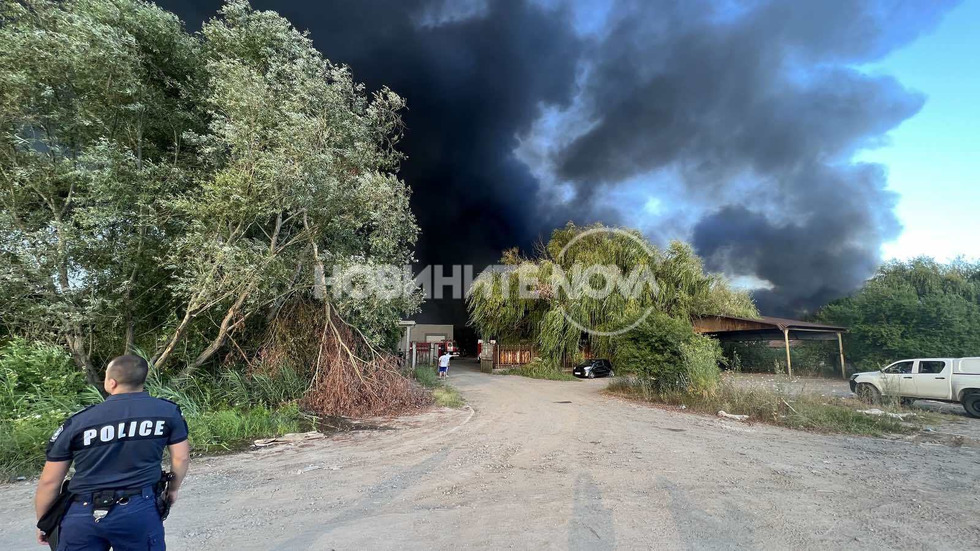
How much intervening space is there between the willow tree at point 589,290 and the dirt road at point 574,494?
1504 cm

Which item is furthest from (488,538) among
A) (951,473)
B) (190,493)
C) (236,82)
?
(236,82)

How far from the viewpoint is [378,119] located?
11.3 meters

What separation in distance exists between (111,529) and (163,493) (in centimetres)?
36

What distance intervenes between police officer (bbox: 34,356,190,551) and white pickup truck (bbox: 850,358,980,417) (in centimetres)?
1556

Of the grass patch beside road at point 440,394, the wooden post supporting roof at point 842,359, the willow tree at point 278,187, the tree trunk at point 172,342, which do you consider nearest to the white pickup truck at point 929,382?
the wooden post supporting roof at point 842,359

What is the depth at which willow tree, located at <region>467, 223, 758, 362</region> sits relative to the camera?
23.8 m

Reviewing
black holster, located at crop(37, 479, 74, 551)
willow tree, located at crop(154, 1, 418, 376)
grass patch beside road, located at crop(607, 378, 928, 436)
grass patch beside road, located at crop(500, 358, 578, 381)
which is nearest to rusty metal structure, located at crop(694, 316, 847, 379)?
grass patch beside road, located at crop(500, 358, 578, 381)

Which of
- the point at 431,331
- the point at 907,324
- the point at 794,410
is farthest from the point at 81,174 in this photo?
the point at 431,331

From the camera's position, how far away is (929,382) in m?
12.0

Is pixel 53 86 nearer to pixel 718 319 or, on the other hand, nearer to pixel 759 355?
pixel 718 319

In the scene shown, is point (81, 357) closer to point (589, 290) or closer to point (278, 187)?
point (278, 187)

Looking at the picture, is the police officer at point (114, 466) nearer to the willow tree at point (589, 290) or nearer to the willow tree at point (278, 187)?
the willow tree at point (278, 187)

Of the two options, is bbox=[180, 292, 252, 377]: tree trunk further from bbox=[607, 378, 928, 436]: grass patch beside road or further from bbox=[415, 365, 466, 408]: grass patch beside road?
bbox=[607, 378, 928, 436]: grass patch beside road

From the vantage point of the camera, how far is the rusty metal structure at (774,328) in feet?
69.9
